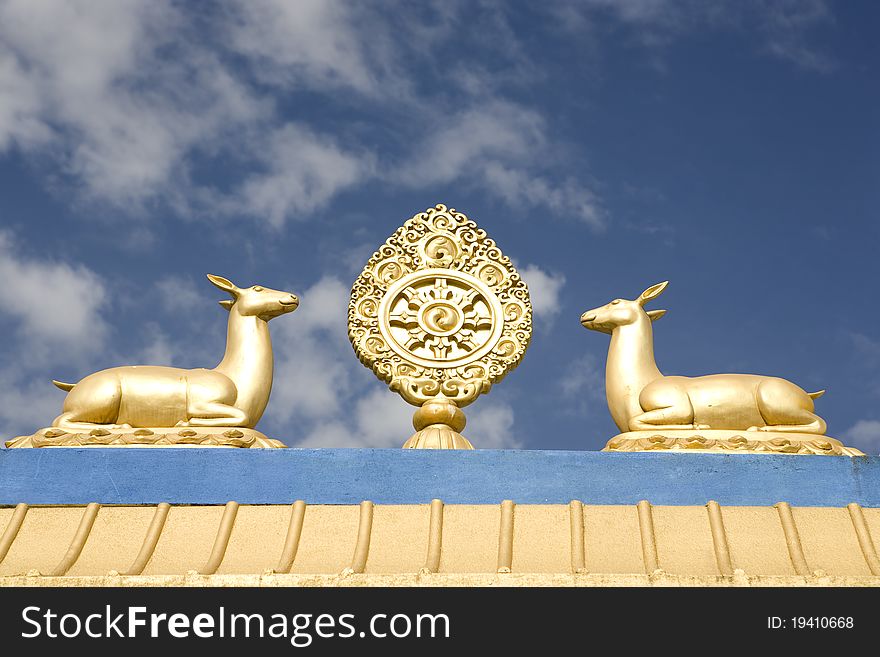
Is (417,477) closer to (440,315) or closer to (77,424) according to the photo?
(440,315)

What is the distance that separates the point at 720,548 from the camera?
25.3 ft

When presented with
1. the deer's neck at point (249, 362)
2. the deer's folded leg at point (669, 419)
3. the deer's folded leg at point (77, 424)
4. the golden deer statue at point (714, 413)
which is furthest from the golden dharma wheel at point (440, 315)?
the deer's folded leg at point (77, 424)

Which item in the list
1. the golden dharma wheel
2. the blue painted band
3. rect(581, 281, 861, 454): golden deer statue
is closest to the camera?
the blue painted band

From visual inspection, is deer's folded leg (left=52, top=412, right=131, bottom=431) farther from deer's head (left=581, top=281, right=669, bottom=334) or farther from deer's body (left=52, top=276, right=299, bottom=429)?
deer's head (left=581, top=281, right=669, bottom=334)

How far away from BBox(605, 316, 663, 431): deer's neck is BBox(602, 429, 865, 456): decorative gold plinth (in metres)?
0.38

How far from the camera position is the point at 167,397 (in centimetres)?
916

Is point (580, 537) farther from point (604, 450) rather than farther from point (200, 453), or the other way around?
point (200, 453)

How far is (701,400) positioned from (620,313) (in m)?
1.16

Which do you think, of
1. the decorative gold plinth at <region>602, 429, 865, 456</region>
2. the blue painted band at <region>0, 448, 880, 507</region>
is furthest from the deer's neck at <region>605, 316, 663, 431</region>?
the blue painted band at <region>0, 448, 880, 507</region>

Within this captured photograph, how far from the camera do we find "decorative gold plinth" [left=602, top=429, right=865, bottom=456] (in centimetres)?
891

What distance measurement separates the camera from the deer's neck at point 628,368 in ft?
31.5
